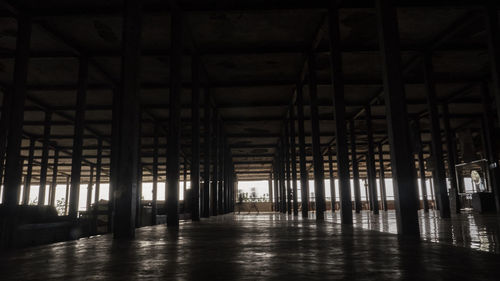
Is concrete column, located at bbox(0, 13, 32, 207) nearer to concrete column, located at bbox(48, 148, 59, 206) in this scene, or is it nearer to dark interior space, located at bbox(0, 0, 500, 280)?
dark interior space, located at bbox(0, 0, 500, 280)

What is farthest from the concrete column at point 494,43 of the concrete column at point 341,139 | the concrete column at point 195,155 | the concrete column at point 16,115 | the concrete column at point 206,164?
the concrete column at point 16,115

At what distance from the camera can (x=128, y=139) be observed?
18.7 ft

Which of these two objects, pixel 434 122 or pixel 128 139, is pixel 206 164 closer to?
pixel 128 139

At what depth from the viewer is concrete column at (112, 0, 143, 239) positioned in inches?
219

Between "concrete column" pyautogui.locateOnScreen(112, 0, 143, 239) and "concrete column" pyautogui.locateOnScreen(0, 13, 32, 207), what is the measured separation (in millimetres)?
5889

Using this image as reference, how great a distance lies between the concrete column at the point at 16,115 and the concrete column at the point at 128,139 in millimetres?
5889

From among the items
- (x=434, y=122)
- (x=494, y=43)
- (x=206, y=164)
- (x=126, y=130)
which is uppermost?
(x=494, y=43)

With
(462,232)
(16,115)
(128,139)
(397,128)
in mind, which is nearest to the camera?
(462,232)

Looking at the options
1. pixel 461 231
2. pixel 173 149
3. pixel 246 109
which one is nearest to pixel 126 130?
pixel 173 149

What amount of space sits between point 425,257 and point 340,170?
6.65 meters

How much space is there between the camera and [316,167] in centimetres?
1210

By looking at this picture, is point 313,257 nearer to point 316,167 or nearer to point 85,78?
point 316,167

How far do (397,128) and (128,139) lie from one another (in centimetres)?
446

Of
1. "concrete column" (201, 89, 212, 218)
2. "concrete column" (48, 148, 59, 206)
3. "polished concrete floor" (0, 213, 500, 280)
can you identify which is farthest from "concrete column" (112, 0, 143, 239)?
"concrete column" (48, 148, 59, 206)
